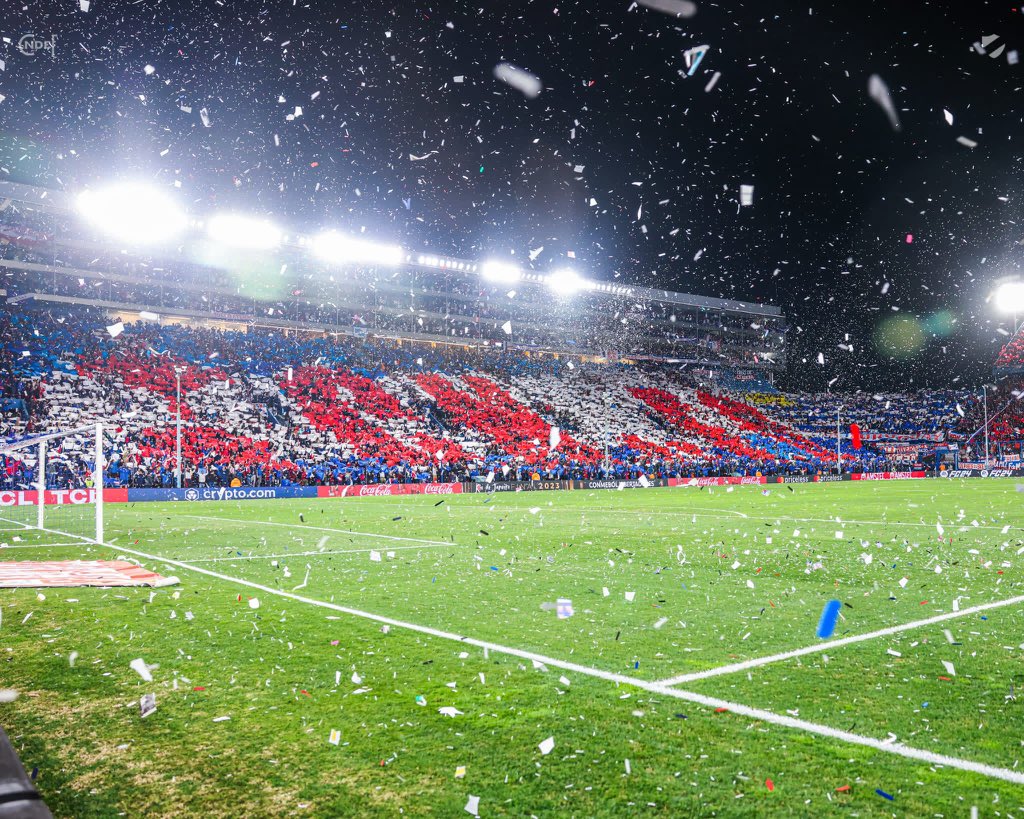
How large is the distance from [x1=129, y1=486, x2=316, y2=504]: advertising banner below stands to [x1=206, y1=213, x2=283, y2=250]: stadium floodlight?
61.0 ft

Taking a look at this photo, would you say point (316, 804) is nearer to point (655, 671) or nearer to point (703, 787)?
point (703, 787)

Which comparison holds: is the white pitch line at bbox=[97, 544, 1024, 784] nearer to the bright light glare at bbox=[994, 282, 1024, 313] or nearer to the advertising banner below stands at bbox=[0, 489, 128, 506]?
the advertising banner below stands at bbox=[0, 489, 128, 506]

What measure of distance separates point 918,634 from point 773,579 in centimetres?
312

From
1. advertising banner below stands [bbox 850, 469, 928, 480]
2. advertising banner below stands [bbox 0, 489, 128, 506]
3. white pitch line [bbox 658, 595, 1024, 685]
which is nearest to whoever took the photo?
white pitch line [bbox 658, 595, 1024, 685]

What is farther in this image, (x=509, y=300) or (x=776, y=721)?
(x=509, y=300)

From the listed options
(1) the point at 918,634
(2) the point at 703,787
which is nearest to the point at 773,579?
(1) the point at 918,634

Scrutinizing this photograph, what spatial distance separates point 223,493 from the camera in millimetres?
30484

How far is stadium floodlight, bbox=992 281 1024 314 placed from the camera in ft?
209

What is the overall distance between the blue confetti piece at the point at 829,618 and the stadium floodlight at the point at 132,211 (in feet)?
135

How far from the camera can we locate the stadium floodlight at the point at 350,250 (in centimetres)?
4600

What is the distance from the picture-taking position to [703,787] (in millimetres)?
3484

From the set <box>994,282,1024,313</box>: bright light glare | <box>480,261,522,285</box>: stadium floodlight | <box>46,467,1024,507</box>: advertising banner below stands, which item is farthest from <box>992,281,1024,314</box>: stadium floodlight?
<box>480,261,522,285</box>: stadium floodlight

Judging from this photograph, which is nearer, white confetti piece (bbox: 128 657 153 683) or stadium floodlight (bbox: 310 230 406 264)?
white confetti piece (bbox: 128 657 153 683)

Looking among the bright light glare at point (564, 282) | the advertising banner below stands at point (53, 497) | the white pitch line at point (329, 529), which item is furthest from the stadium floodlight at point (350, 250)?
the white pitch line at point (329, 529)
